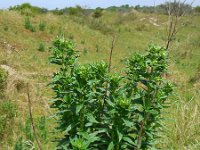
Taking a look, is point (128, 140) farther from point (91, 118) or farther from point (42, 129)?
point (42, 129)

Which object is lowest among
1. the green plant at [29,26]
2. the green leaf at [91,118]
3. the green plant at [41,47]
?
the green plant at [41,47]

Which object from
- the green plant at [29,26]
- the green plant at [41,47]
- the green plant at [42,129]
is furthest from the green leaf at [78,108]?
the green plant at [29,26]

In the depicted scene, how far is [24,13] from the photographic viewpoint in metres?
23.9

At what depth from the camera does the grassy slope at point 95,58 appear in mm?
7742

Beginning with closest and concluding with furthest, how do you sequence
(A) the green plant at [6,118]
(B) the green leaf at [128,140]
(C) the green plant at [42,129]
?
(B) the green leaf at [128,140] → (A) the green plant at [6,118] → (C) the green plant at [42,129]

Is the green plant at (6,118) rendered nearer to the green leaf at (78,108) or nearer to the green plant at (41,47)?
the green leaf at (78,108)

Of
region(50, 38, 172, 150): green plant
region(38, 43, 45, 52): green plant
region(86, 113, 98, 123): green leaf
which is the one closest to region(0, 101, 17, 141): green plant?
region(50, 38, 172, 150): green plant

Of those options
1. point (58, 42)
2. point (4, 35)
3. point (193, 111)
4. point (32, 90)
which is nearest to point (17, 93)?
point (32, 90)

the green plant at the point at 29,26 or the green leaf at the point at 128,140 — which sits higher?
the green leaf at the point at 128,140

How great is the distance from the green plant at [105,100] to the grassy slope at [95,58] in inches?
14.8

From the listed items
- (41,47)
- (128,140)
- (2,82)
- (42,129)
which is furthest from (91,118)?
(41,47)

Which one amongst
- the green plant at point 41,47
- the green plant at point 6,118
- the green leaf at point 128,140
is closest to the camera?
the green leaf at point 128,140

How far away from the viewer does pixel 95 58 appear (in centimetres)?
1967

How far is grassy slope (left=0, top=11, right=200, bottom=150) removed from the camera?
774 cm
